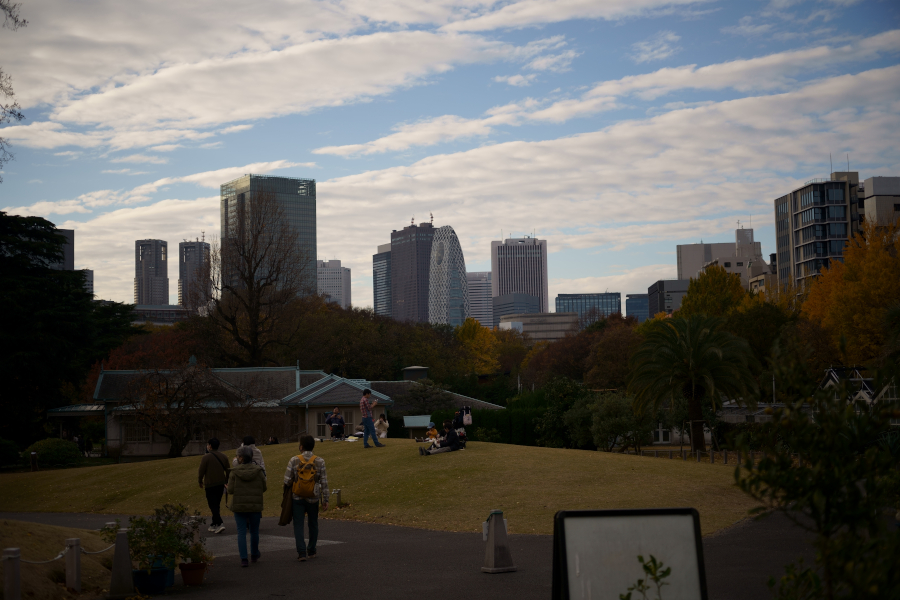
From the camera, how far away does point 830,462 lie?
417 cm

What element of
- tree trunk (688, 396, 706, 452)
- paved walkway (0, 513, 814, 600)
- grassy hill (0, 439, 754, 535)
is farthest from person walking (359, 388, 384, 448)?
tree trunk (688, 396, 706, 452)

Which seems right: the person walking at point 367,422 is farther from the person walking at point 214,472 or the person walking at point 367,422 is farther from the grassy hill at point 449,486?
the person walking at point 214,472

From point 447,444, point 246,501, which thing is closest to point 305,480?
point 246,501

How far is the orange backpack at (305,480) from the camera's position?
12062 millimetres

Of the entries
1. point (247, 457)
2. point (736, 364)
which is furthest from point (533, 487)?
point (736, 364)

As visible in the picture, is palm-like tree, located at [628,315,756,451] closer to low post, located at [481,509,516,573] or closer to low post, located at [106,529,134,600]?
low post, located at [481,509,516,573]

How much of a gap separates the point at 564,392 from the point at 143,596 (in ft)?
96.8

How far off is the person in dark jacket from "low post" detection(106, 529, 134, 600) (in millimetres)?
15730

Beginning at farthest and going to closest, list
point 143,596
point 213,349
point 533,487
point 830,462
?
1. point 213,349
2. point 533,487
3. point 143,596
4. point 830,462

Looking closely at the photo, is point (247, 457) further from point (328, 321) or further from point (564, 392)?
point (328, 321)

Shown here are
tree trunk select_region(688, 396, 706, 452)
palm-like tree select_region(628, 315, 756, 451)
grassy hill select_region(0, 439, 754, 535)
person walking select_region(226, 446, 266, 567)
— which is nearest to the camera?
person walking select_region(226, 446, 266, 567)

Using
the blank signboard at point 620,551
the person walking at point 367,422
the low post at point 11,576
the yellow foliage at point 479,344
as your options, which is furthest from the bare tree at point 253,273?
the yellow foliage at point 479,344

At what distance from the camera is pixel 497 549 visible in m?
10.9

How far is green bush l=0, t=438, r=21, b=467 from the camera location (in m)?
35.8
